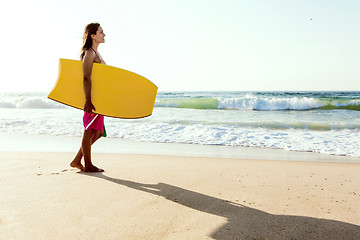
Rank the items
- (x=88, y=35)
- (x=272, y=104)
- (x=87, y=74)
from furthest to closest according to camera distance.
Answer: (x=272, y=104) → (x=88, y=35) → (x=87, y=74)

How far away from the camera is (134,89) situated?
359 cm

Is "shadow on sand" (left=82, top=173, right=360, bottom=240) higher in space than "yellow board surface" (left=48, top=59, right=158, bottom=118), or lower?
lower

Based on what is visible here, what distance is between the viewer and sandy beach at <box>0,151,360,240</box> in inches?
76.0

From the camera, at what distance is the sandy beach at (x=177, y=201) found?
193cm

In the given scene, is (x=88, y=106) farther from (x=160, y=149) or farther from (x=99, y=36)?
(x=160, y=149)

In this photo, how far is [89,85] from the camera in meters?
3.26

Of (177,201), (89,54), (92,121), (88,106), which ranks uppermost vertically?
(89,54)

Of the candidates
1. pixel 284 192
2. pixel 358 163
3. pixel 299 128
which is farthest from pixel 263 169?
pixel 299 128

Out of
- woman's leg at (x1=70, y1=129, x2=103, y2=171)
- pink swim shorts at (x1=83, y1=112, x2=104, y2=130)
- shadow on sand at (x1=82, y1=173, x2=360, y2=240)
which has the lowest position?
shadow on sand at (x1=82, y1=173, x2=360, y2=240)

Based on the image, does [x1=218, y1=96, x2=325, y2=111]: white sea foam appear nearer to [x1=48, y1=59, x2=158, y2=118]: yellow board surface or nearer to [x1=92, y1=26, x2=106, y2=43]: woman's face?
[x1=48, y1=59, x2=158, y2=118]: yellow board surface

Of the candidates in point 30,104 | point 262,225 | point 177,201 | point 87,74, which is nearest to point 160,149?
point 87,74

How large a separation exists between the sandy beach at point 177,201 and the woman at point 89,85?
0.24 m

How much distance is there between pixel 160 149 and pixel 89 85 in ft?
8.02

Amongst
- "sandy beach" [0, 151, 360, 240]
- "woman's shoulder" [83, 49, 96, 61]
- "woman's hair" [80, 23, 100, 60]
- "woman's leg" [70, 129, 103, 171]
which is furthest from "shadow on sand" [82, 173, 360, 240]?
"woman's hair" [80, 23, 100, 60]
